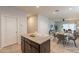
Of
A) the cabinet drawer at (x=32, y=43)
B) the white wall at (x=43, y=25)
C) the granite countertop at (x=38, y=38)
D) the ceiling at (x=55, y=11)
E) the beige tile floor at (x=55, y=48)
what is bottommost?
the beige tile floor at (x=55, y=48)

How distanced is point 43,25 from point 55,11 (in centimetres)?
35

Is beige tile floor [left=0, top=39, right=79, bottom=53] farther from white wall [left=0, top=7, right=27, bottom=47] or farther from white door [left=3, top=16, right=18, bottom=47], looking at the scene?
white wall [left=0, top=7, right=27, bottom=47]

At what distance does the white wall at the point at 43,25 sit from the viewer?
1.49 m

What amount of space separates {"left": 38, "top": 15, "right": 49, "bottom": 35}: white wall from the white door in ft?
1.44

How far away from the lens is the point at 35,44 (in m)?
1.44

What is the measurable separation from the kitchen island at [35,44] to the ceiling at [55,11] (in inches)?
17.3

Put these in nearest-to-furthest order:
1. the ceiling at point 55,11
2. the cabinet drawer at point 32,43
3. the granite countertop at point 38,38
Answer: the ceiling at point 55,11, the cabinet drawer at point 32,43, the granite countertop at point 38,38

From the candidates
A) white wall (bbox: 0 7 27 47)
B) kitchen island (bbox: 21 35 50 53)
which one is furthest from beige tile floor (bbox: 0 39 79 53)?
white wall (bbox: 0 7 27 47)

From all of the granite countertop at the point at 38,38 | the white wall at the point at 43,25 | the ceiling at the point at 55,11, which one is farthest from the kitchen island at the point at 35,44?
the ceiling at the point at 55,11

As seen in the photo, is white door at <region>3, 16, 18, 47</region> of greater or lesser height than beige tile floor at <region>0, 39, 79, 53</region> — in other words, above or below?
above

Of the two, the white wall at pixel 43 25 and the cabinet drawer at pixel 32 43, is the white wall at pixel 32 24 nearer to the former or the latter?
the white wall at pixel 43 25

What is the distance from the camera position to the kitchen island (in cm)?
131

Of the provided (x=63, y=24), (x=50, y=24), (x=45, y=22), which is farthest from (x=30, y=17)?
(x=63, y=24)

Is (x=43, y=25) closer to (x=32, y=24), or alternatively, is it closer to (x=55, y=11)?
(x=32, y=24)
